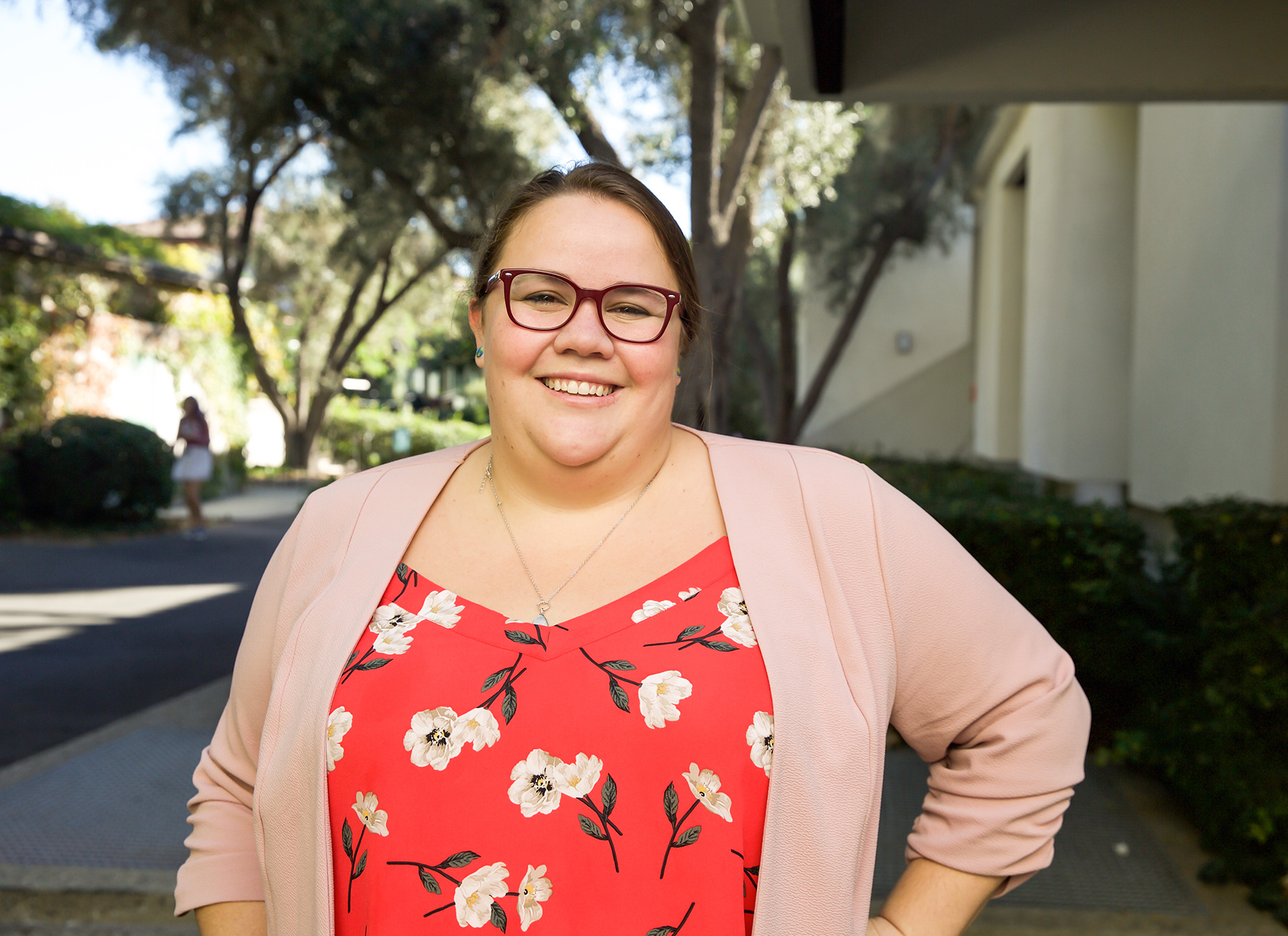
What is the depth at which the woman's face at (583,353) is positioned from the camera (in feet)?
5.47

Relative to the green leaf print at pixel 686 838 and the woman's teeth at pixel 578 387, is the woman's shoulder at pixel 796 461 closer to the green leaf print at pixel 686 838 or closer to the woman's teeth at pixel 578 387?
the woman's teeth at pixel 578 387

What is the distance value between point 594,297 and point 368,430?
25365mm

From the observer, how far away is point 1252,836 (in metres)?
3.61

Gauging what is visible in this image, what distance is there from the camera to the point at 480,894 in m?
1.46

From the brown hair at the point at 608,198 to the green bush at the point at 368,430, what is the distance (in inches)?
909

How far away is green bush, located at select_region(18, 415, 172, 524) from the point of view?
13141 millimetres

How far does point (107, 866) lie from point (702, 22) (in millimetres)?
6174

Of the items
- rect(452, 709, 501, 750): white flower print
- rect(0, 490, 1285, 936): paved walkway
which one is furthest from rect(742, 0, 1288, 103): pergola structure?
rect(452, 709, 501, 750): white flower print

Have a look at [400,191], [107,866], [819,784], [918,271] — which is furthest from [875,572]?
[918,271]

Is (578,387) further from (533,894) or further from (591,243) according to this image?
(533,894)

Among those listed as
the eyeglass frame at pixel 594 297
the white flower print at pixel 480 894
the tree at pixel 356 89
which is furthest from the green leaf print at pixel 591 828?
the tree at pixel 356 89

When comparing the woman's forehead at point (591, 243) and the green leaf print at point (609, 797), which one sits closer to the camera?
the green leaf print at point (609, 797)

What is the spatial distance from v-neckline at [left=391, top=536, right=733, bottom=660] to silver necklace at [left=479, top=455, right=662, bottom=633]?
26 mm

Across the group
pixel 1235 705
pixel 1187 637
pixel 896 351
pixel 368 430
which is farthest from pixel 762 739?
pixel 368 430
